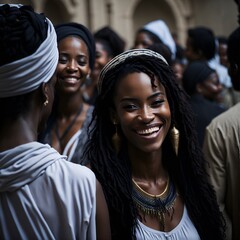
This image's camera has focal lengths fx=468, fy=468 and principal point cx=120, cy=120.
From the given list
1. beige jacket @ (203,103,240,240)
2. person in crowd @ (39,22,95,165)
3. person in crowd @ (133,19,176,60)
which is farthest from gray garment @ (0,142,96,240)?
person in crowd @ (133,19,176,60)

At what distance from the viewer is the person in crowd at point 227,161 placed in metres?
2.78

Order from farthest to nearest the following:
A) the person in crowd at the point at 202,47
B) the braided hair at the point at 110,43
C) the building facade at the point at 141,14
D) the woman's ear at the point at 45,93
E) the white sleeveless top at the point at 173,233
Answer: the building facade at the point at 141,14 → the person in crowd at the point at 202,47 → the braided hair at the point at 110,43 → the white sleeveless top at the point at 173,233 → the woman's ear at the point at 45,93

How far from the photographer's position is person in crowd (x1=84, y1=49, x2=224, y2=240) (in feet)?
7.87

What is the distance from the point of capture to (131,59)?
2496 mm

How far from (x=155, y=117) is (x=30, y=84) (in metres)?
0.81

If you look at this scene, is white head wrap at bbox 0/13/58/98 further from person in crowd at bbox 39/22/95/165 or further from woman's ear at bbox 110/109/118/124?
person in crowd at bbox 39/22/95/165

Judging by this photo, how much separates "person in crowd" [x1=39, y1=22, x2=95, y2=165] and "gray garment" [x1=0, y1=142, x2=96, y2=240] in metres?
1.49

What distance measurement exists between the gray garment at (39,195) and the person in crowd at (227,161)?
1212 mm

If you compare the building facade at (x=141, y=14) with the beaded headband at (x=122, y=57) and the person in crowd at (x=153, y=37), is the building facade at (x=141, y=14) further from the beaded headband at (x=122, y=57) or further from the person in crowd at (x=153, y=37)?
the beaded headband at (x=122, y=57)

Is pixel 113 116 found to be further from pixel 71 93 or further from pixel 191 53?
pixel 191 53

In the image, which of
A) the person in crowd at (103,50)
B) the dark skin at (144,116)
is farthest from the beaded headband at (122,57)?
the person in crowd at (103,50)

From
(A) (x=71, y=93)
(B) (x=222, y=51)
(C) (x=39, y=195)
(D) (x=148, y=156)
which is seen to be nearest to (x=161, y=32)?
(B) (x=222, y=51)

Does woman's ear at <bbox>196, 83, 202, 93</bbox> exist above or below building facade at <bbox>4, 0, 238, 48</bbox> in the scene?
below

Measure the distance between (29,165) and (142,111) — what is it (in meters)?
0.82
